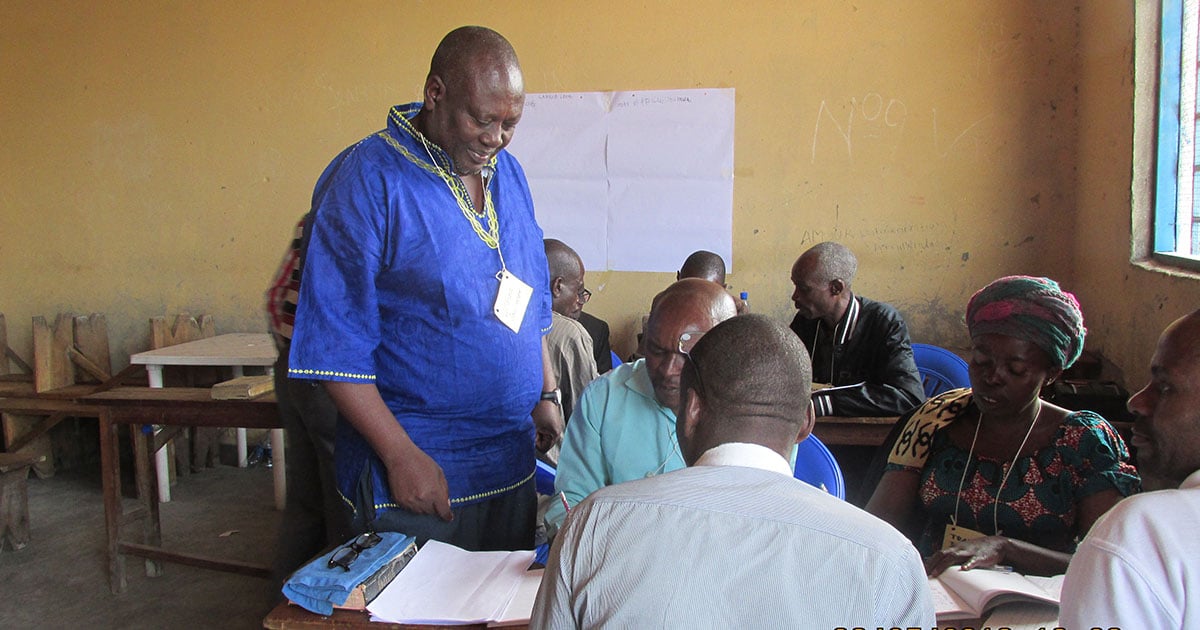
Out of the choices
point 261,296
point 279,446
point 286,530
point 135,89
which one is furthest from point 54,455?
point 286,530

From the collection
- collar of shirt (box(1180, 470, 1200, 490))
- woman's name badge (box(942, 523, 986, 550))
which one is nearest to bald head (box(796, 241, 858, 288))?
woman's name badge (box(942, 523, 986, 550))

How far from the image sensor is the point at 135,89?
5230mm

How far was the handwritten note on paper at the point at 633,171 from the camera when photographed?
4684mm

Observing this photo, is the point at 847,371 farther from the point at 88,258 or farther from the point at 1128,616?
the point at 88,258

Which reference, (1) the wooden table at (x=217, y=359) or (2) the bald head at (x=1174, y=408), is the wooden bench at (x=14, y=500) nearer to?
(1) the wooden table at (x=217, y=359)

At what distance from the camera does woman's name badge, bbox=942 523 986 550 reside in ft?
6.08

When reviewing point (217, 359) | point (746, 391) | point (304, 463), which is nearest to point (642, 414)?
Result: point (746, 391)

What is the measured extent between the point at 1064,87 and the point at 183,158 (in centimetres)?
516

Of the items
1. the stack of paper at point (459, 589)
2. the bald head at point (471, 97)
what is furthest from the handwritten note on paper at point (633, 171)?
the stack of paper at point (459, 589)

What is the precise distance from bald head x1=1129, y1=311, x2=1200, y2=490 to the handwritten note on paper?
347 centimetres

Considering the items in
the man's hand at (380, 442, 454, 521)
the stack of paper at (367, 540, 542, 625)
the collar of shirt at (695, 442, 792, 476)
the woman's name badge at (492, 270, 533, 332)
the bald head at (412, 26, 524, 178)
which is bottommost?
the stack of paper at (367, 540, 542, 625)

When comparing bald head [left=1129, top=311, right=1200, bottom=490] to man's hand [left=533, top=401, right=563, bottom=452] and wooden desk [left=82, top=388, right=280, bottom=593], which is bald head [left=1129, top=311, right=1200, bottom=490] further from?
wooden desk [left=82, top=388, right=280, bottom=593]

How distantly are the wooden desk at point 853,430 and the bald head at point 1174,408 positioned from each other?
1701mm

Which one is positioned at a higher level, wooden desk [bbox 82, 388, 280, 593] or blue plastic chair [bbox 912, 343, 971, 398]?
blue plastic chair [bbox 912, 343, 971, 398]
